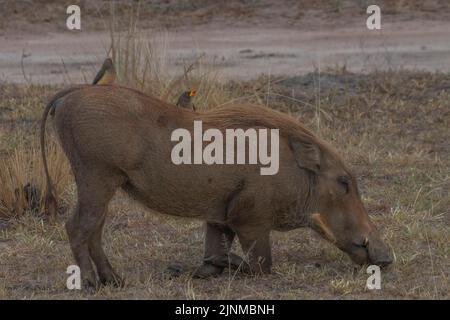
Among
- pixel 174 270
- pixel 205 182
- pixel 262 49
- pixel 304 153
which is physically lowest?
pixel 174 270

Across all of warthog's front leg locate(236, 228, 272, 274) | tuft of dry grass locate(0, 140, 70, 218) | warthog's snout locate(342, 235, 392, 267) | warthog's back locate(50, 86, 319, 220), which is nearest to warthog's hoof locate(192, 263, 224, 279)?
warthog's front leg locate(236, 228, 272, 274)

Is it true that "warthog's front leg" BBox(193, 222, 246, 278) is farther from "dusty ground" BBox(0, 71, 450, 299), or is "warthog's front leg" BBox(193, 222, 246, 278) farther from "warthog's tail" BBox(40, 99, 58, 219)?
"warthog's tail" BBox(40, 99, 58, 219)

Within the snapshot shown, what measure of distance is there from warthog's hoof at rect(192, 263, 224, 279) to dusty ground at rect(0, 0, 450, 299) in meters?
0.08

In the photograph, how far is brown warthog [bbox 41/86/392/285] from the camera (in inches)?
220

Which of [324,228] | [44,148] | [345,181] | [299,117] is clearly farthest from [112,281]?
[299,117]

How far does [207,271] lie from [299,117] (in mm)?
3574

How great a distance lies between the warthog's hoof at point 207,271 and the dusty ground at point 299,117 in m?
0.08

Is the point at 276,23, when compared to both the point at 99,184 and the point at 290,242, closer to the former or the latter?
the point at 290,242

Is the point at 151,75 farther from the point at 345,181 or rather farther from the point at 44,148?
the point at 345,181

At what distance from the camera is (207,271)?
6.07 m

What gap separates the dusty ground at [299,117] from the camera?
19.5ft

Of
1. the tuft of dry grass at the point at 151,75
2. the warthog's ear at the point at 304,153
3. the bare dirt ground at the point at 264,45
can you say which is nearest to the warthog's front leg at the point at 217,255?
the warthog's ear at the point at 304,153

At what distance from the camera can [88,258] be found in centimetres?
571

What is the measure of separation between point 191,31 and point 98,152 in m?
8.70
